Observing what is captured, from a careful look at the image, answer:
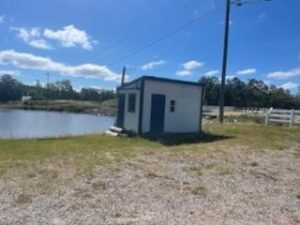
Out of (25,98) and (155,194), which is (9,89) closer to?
(25,98)

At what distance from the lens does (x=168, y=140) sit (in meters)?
14.4

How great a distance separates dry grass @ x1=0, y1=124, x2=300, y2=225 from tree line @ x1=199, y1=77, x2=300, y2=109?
74.5m

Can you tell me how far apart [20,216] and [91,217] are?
36.9 inches

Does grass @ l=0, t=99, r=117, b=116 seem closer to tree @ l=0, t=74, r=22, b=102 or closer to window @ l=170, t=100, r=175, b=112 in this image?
tree @ l=0, t=74, r=22, b=102

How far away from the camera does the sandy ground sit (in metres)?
5.12

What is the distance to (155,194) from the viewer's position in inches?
247

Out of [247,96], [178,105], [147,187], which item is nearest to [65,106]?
[247,96]

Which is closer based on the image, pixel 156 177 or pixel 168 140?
pixel 156 177

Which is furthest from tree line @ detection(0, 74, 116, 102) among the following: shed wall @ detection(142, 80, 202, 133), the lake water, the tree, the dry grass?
the dry grass

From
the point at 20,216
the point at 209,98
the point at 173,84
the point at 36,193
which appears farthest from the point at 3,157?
the point at 209,98

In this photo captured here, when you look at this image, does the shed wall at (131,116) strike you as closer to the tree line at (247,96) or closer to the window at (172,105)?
the window at (172,105)

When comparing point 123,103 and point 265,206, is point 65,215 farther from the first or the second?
point 123,103

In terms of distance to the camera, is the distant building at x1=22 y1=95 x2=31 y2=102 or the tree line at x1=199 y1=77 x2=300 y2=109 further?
the distant building at x1=22 y1=95 x2=31 y2=102

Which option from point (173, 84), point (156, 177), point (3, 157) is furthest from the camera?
point (173, 84)
